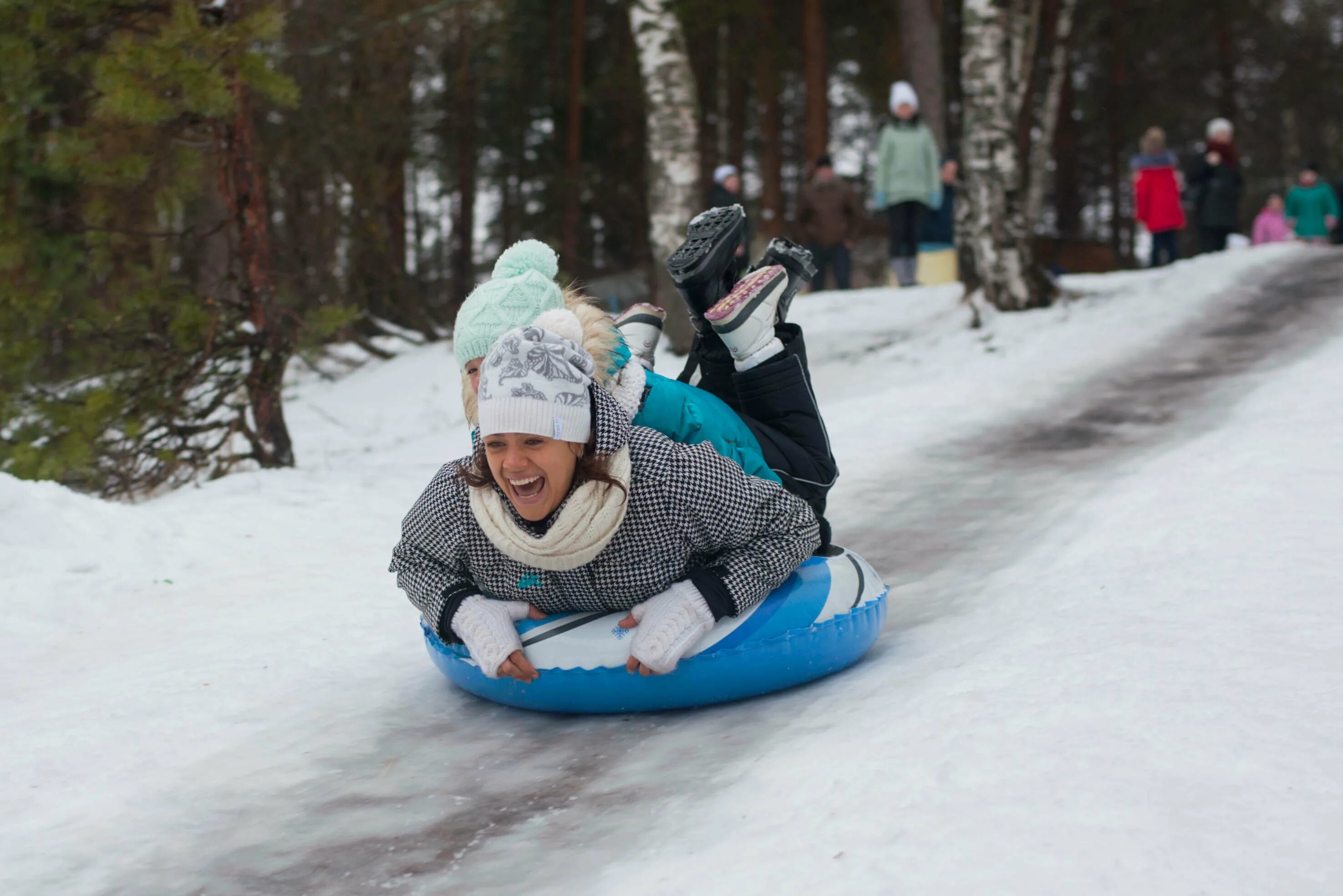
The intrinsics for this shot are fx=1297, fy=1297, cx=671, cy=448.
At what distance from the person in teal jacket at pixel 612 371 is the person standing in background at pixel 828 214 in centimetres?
955

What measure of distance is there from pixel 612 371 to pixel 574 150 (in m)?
17.5

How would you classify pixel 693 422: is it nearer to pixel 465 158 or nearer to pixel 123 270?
pixel 123 270

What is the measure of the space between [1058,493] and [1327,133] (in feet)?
93.2

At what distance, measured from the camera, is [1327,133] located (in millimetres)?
29875

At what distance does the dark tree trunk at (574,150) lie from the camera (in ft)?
65.5

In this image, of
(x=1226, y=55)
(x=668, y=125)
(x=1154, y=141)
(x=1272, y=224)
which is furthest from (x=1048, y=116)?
(x=1226, y=55)

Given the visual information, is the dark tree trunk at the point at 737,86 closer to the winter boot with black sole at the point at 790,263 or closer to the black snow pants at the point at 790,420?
the winter boot with black sole at the point at 790,263

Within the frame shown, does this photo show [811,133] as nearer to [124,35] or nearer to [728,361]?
[124,35]

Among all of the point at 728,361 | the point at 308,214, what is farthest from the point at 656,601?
the point at 308,214

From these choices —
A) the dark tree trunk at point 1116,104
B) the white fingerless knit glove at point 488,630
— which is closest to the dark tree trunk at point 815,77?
the dark tree trunk at point 1116,104

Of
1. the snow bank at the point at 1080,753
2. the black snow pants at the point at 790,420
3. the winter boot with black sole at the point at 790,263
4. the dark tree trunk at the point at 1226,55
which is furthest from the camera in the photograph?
the dark tree trunk at the point at 1226,55

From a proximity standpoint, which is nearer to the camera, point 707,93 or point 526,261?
point 526,261

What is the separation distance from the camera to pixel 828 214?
44.7 ft

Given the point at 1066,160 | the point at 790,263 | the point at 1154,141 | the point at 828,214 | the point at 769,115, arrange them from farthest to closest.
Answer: the point at 1066,160 < the point at 769,115 < the point at 1154,141 < the point at 828,214 < the point at 790,263
